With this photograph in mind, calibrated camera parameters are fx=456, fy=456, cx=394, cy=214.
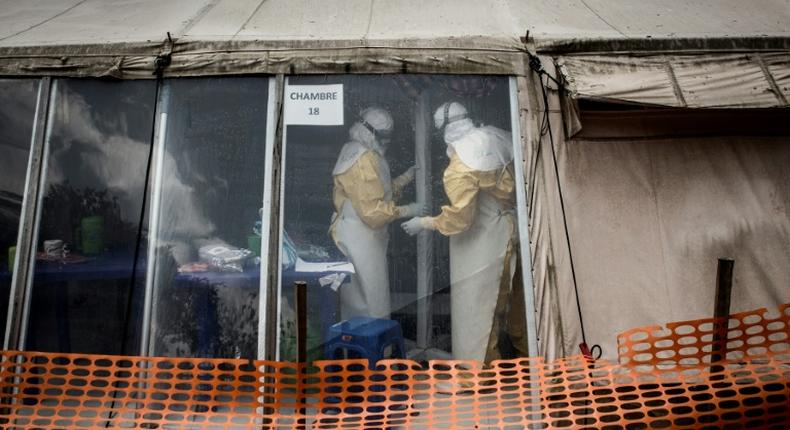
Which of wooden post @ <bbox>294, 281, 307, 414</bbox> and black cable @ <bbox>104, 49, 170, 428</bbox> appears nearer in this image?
wooden post @ <bbox>294, 281, 307, 414</bbox>

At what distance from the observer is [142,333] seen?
329 centimetres

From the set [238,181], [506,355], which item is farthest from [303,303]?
[506,355]

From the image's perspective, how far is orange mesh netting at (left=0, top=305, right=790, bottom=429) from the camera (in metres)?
2.56

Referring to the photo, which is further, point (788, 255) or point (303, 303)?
point (788, 255)

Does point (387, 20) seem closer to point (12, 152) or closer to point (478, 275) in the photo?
point (478, 275)

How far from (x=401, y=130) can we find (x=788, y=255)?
3.03 metres

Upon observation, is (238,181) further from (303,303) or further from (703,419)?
(703,419)

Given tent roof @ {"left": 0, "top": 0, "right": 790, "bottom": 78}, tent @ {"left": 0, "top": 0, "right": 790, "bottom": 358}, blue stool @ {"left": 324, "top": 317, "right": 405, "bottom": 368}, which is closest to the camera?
blue stool @ {"left": 324, "top": 317, "right": 405, "bottom": 368}

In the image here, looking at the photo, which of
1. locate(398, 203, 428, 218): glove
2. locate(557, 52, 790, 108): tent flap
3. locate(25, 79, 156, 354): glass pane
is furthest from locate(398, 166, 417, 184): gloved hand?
locate(25, 79, 156, 354): glass pane

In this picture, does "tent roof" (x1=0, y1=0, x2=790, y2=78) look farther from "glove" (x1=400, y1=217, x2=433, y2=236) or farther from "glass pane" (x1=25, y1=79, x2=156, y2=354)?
"glove" (x1=400, y1=217, x2=433, y2=236)

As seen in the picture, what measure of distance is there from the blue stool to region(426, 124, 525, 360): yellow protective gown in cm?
44

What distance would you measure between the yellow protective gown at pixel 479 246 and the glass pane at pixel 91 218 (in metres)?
2.30

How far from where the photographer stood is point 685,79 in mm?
3305

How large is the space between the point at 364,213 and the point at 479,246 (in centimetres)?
90
